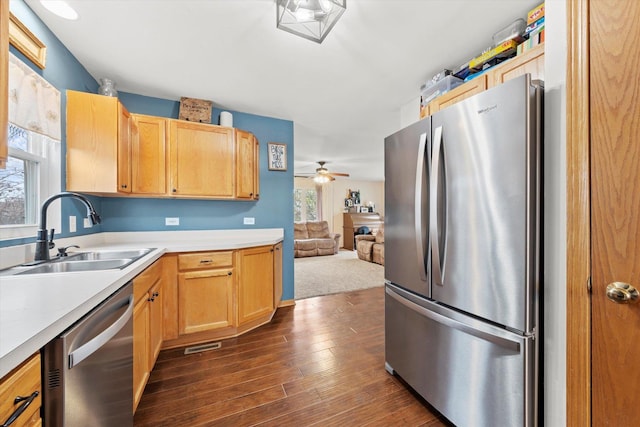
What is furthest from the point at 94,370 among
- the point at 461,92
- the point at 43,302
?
the point at 461,92

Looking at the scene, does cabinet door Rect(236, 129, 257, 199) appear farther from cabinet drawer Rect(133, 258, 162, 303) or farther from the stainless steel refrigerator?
the stainless steel refrigerator

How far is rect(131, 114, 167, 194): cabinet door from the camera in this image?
7.52 ft

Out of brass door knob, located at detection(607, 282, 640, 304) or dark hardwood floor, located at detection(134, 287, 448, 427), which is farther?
dark hardwood floor, located at detection(134, 287, 448, 427)

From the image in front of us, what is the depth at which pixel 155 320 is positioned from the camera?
6.01 feet

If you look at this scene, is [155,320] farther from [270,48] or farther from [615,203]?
[615,203]

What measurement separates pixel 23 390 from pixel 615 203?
A: 1.80 metres

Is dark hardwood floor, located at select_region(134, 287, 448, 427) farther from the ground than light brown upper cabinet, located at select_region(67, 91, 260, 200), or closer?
closer

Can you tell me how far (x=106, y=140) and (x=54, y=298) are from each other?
1615 millimetres

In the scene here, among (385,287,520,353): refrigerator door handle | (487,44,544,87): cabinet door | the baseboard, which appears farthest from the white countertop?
(487,44,544,87): cabinet door

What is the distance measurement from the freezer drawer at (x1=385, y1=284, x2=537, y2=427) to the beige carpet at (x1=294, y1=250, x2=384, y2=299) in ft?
7.08

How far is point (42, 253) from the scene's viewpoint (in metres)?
1.46

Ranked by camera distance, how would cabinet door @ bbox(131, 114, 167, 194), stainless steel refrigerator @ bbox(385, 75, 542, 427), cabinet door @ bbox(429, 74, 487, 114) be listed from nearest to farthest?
stainless steel refrigerator @ bbox(385, 75, 542, 427)
cabinet door @ bbox(429, 74, 487, 114)
cabinet door @ bbox(131, 114, 167, 194)

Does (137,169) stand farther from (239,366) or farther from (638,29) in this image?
(638,29)

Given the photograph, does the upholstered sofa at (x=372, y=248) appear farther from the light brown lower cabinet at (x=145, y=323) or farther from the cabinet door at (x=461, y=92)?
the light brown lower cabinet at (x=145, y=323)
